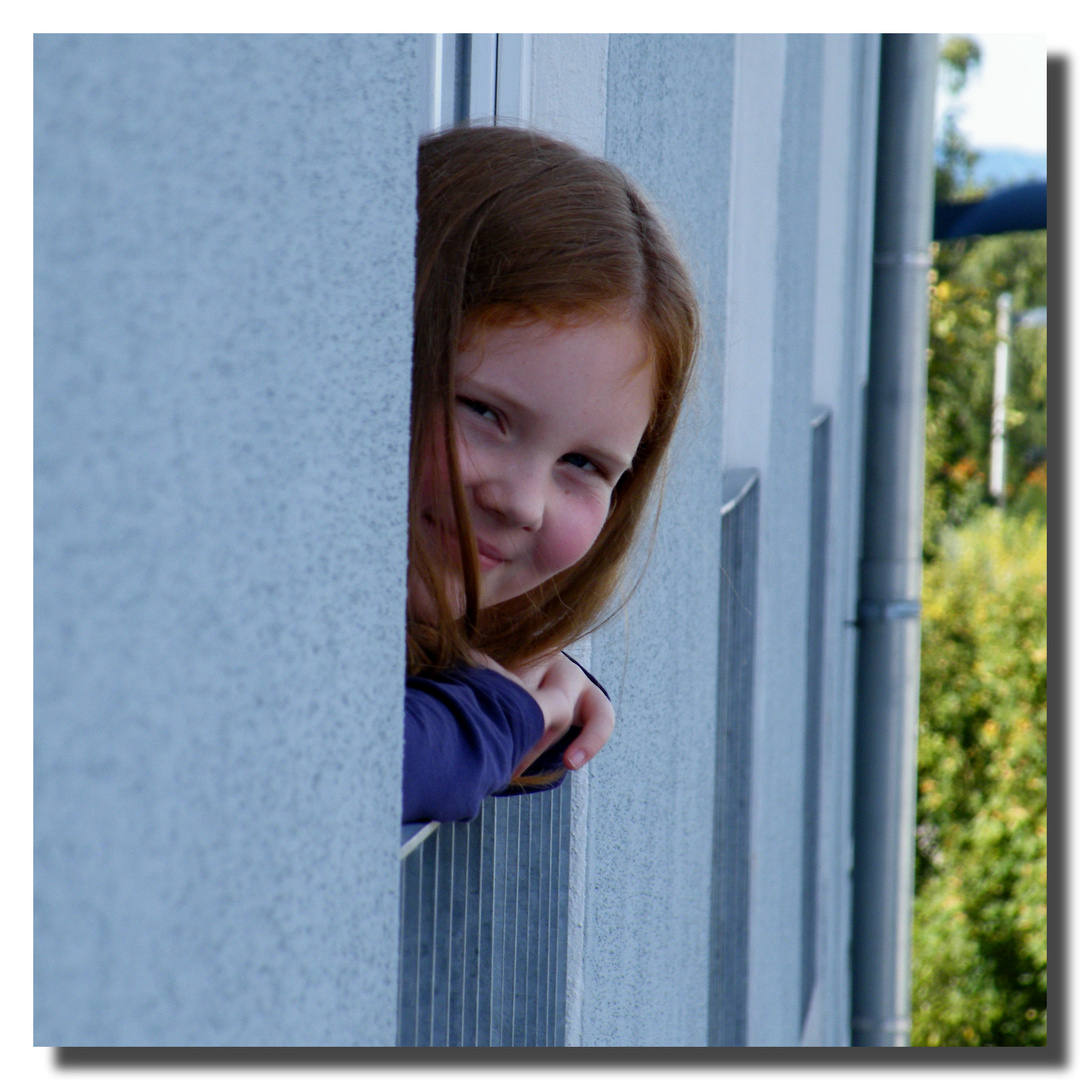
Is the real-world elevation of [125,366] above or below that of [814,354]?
below

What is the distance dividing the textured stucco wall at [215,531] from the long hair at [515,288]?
50cm

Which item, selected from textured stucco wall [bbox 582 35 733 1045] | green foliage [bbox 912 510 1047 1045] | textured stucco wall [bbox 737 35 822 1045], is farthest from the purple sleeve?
green foliage [bbox 912 510 1047 1045]

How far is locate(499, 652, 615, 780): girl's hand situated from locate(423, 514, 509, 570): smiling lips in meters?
0.13

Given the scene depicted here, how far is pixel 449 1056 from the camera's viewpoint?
1061 mm

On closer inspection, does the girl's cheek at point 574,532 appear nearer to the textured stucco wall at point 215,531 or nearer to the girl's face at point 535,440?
the girl's face at point 535,440

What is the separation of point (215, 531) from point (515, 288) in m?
0.85

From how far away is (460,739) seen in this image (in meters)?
1.15

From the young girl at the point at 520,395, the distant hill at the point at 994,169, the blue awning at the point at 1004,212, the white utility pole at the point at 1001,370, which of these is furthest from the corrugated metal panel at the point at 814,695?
the distant hill at the point at 994,169

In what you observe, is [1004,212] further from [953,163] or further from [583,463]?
[953,163]

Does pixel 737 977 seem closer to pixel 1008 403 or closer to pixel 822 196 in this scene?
pixel 822 196

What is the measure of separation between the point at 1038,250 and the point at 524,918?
748 inches

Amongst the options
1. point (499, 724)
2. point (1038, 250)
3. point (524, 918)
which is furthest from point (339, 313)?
point (1038, 250)

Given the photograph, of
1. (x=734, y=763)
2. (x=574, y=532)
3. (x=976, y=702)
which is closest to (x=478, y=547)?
(x=574, y=532)

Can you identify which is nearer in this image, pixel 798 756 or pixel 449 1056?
pixel 449 1056
